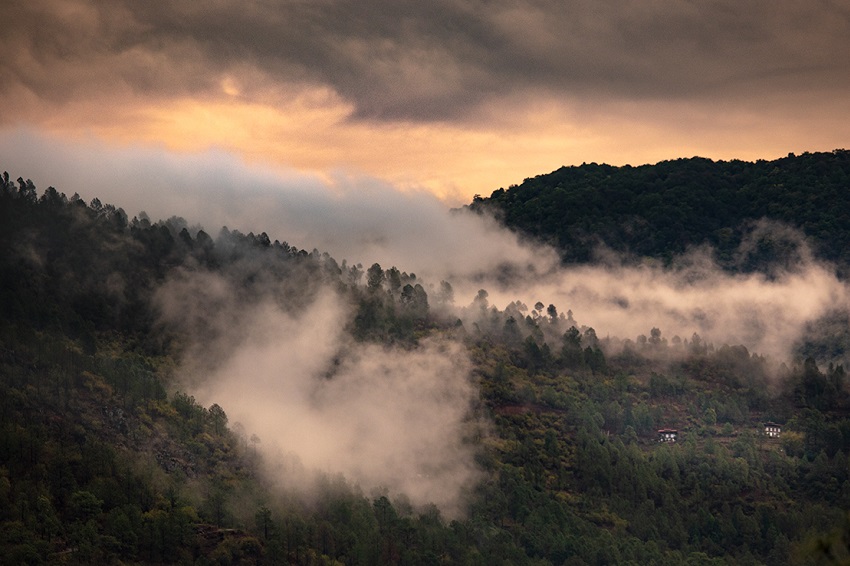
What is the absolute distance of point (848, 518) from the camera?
84688 mm

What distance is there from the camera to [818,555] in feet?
278

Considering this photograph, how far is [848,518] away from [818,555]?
2.51 m
